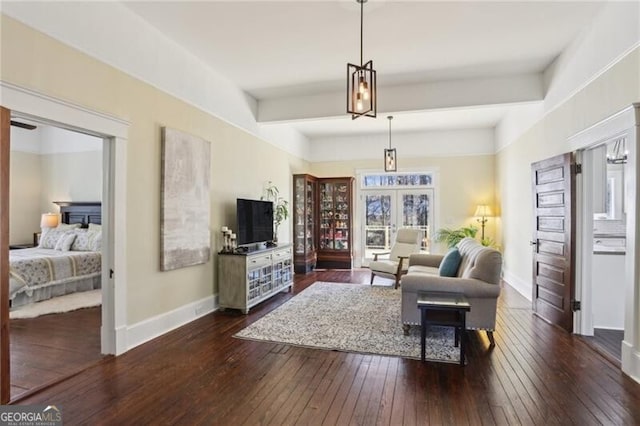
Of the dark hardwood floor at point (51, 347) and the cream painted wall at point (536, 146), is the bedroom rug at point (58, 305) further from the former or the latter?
the cream painted wall at point (536, 146)

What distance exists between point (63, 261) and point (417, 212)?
22.7 feet

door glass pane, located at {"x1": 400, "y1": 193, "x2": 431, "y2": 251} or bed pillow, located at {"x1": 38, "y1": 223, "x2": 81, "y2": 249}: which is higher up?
door glass pane, located at {"x1": 400, "y1": 193, "x2": 431, "y2": 251}

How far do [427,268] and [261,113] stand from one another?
3.71 meters

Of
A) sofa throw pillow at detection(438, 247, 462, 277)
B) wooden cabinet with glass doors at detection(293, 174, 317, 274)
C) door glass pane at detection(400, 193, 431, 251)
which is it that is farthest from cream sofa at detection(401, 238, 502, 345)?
door glass pane at detection(400, 193, 431, 251)

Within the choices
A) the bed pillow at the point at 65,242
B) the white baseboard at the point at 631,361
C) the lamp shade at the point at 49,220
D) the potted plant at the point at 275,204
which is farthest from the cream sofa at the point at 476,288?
the lamp shade at the point at 49,220

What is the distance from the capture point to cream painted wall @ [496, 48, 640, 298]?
2998 millimetres

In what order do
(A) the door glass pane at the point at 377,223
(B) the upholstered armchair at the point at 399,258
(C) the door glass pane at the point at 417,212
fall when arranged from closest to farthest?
(B) the upholstered armchair at the point at 399,258 < (C) the door glass pane at the point at 417,212 < (A) the door glass pane at the point at 377,223

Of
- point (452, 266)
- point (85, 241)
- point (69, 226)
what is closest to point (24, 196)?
point (69, 226)

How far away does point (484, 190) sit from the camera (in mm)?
7703

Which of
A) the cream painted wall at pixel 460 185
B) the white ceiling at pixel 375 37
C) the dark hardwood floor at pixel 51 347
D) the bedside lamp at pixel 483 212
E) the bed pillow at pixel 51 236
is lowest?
the dark hardwood floor at pixel 51 347

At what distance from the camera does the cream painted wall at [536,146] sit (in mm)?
2998

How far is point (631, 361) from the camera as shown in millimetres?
2824

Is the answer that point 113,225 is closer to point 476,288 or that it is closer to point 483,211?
point 476,288

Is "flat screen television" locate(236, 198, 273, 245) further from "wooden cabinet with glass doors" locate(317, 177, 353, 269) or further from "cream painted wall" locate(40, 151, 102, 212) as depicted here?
"cream painted wall" locate(40, 151, 102, 212)
